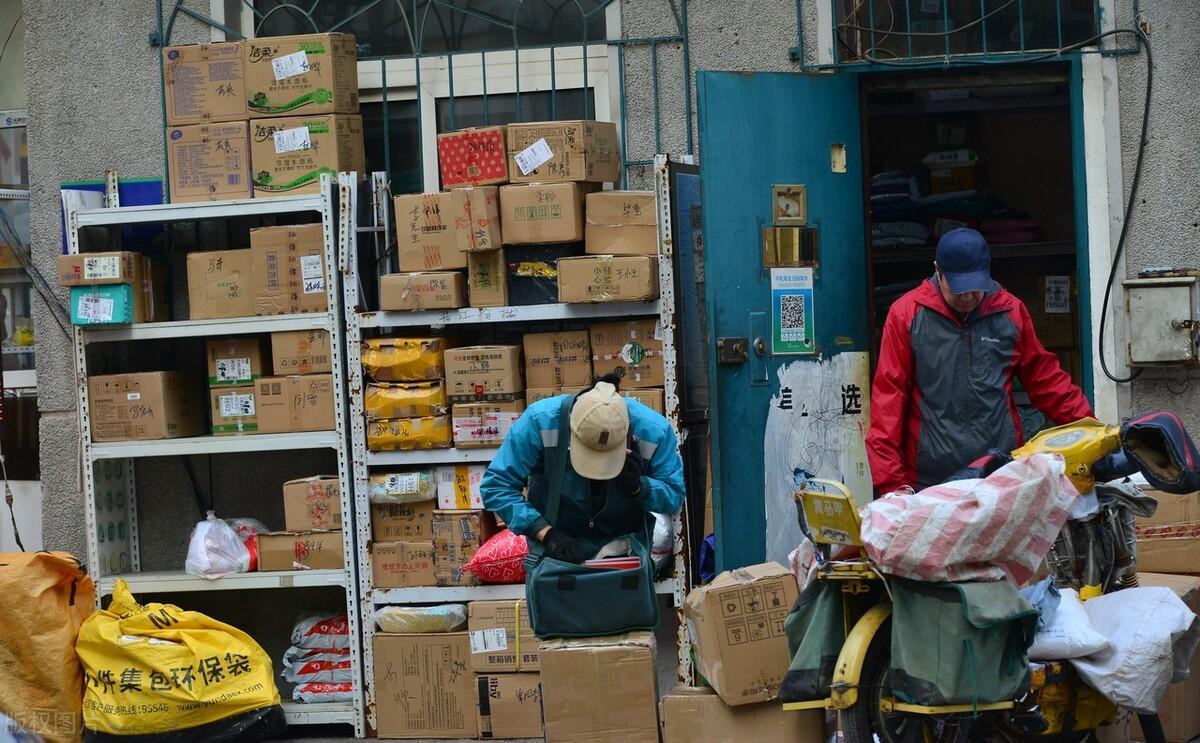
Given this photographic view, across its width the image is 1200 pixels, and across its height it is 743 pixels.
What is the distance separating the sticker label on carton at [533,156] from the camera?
678 cm

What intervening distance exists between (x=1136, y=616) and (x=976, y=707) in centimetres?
78

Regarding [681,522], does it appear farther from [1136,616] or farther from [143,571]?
[143,571]

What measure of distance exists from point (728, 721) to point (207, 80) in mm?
4052

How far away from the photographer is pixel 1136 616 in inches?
190

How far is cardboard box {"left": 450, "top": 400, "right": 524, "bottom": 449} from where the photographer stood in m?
6.85

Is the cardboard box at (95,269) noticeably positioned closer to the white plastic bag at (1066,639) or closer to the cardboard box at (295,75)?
the cardboard box at (295,75)

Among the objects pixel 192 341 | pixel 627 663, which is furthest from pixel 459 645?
pixel 192 341

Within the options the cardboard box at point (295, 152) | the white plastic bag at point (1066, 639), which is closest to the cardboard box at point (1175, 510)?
the white plastic bag at point (1066, 639)

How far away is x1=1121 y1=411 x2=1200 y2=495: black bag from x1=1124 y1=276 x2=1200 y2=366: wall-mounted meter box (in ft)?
6.45

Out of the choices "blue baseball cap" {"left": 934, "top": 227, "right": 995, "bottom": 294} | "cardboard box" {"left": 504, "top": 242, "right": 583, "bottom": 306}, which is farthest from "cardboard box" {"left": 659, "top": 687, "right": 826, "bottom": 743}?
"cardboard box" {"left": 504, "top": 242, "right": 583, "bottom": 306}

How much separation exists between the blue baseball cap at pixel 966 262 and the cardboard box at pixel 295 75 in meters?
3.15

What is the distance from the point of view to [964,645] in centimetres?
441

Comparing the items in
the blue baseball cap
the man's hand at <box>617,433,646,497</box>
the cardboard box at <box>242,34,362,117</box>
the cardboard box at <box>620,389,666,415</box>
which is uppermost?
the cardboard box at <box>242,34,362,117</box>

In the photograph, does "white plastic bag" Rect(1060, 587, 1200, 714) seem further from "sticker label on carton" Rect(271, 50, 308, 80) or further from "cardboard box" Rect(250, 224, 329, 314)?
A: "sticker label on carton" Rect(271, 50, 308, 80)
